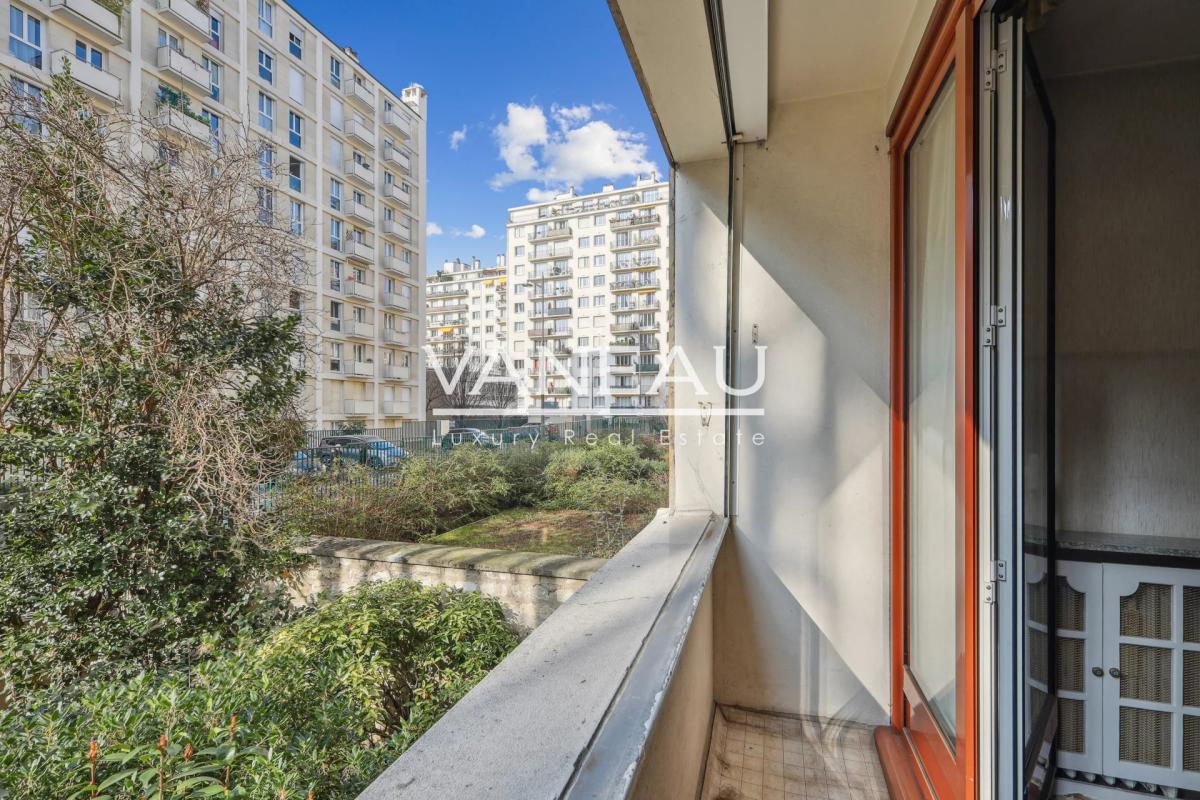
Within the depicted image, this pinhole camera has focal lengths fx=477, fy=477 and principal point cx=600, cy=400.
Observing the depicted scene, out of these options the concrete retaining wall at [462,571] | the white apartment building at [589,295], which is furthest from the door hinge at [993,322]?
the concrete retaining wall at [462,571]

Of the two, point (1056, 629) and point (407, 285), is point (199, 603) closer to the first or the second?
point (407, 285)

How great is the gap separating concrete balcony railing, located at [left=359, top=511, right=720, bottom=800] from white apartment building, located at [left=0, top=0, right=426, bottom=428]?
197 centimetres

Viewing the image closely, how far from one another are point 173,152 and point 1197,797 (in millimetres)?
3880

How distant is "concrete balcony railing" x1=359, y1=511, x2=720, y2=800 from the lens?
440 mm

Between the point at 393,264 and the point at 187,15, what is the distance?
3.70ft

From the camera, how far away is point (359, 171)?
2.39 meters

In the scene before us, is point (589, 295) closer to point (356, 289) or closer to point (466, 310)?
point (466, 310)

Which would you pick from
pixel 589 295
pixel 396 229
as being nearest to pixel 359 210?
pixel 396 229

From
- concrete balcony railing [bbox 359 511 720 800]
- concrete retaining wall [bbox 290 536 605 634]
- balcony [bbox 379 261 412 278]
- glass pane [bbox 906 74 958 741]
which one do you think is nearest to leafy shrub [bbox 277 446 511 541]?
concrete retaining wall [bbox 290 536 605 634]

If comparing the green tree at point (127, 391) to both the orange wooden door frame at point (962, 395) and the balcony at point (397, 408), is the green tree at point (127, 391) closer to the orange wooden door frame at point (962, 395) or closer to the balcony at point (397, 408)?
the balcony at point (397, 408)

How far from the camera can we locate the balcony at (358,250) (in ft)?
7.99

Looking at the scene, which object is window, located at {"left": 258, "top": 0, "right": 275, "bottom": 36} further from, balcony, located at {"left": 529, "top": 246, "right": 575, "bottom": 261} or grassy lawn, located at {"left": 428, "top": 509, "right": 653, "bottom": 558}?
grassy lawn, located at {"left": 428, "top": 509, "right": 653, "bottom": 558}

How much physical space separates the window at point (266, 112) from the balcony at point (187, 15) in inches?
11.8

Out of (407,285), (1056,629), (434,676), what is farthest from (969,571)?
(407,285)
